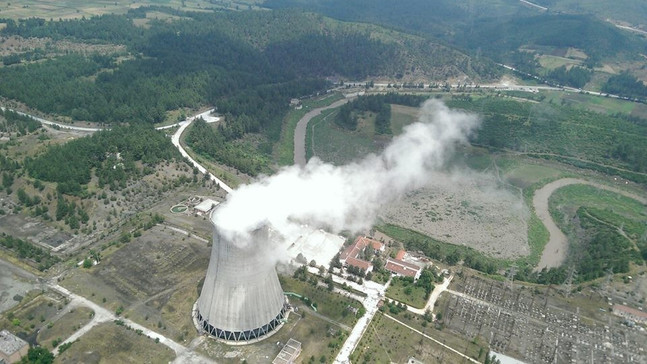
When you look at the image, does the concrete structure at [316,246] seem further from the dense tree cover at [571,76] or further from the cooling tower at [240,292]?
the dense tree cover at [571,76]

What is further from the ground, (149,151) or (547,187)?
(149,151)

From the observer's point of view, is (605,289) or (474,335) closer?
(474,335)

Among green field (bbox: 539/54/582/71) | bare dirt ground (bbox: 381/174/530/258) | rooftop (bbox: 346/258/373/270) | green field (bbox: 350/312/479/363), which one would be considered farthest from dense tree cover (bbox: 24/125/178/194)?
green field (bbox: 539/54/582/71)

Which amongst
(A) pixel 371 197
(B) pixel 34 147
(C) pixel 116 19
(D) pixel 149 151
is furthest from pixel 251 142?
(C) pixel 116 19

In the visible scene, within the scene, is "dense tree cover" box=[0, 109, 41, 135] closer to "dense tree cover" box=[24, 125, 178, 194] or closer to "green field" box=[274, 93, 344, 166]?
"dense tree cover" box=[24, 125, 178, 194]

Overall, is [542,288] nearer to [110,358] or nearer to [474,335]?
[474,335]

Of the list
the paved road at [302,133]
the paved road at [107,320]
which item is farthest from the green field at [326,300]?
the paved road at [302,133]

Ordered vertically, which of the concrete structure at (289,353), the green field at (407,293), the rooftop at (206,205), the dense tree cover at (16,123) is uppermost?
the dense tree cover at (16,123)
